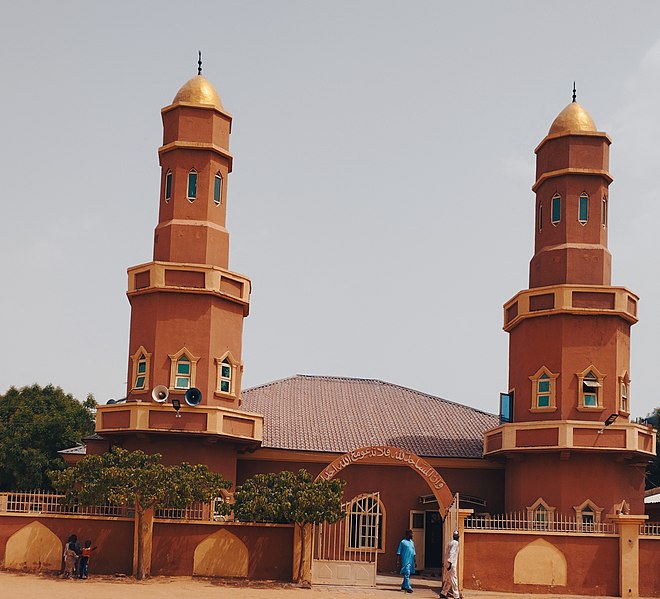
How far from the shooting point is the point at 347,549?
29.1m

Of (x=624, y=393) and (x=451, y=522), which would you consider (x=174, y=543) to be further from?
(x=624, y=393)

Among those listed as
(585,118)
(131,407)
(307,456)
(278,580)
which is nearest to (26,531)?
(131,407)

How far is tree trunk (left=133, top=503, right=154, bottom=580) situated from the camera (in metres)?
27.0

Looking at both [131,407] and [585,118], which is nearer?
[131,407]

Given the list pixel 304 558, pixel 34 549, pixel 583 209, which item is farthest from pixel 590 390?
pixel 34 549

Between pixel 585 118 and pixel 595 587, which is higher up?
pixel 585 118

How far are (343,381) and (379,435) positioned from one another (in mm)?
5369

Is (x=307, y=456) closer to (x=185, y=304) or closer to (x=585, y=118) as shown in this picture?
(x=185, y=304)

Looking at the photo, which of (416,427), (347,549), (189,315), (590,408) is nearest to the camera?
(347,549)

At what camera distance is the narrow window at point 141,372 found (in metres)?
31.2

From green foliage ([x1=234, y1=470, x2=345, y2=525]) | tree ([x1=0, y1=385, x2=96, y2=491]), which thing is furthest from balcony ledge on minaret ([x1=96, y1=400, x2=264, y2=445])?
tree ([x1=0, y1=385, x2=96, y2=491])

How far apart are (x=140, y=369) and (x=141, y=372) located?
0.13 m

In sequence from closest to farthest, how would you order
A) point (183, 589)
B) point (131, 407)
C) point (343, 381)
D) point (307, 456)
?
1. point (183, 589)
2. point (131, 407)
3. point (307, 456)
4. point (343, 381)

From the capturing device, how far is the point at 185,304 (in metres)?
31.4
